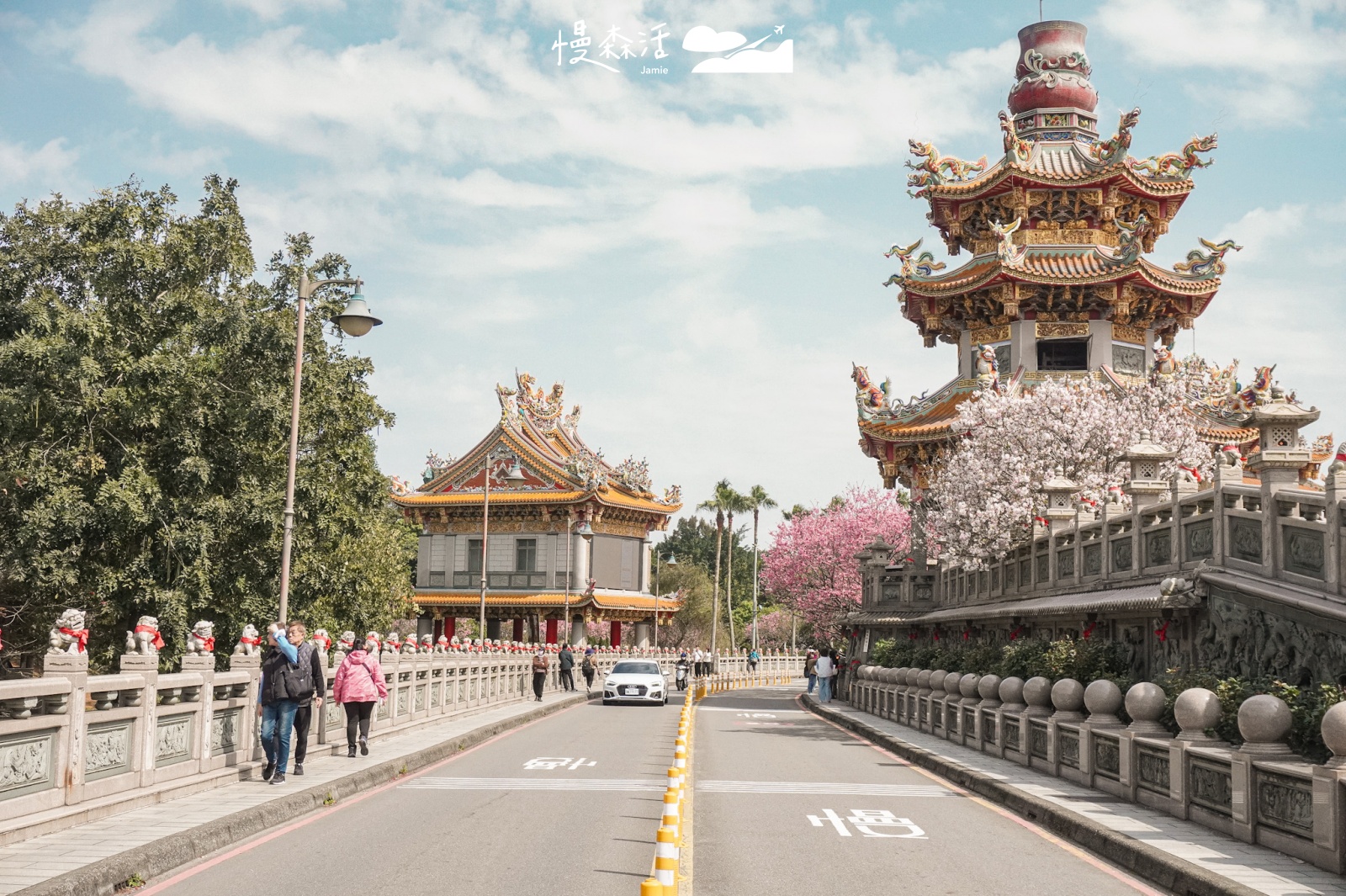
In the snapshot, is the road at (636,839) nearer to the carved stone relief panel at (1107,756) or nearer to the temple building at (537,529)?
the carved stone relief panel at (1107,756)

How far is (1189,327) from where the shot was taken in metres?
40.7

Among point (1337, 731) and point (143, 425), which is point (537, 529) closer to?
point (143, 425)

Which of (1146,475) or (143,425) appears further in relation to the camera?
(143,425)

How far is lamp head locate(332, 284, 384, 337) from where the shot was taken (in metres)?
17.3

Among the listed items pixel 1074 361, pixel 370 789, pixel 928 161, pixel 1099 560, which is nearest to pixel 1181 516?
pixel 1099 560

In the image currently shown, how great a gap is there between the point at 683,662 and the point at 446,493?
74.4 ft

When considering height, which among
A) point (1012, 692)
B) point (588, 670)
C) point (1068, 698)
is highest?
point (1068, 698)

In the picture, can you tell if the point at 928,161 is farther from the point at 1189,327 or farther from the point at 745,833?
the point at 745,833

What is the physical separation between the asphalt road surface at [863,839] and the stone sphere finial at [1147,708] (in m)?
1.72

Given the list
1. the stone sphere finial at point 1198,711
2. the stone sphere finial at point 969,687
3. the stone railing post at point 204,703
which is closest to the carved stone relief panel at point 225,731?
the stone railing post at point 204,703

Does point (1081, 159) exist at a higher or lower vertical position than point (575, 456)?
higher

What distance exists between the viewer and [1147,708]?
1316 centimetres

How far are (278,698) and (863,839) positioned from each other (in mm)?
6725

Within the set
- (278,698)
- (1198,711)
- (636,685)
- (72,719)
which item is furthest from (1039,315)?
(72,719)
